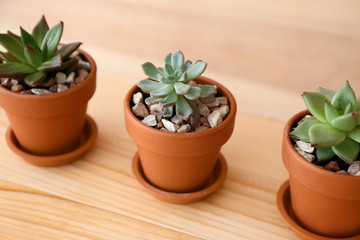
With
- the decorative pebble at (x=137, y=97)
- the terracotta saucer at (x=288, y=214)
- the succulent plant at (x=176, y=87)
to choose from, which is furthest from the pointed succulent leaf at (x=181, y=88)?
the terracotta saucer at (x=288, y=214)

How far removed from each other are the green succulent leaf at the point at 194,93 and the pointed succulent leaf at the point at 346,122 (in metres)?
0.26

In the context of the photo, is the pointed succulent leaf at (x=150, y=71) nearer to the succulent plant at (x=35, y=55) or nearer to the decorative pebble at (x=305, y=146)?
the succulent plant at (x=35, y=55)

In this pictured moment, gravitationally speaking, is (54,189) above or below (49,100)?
below

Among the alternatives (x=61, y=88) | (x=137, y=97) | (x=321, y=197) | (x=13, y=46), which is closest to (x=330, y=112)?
(x=321, y=197)

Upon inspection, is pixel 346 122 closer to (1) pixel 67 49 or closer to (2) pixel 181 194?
(2) pixel 181 194

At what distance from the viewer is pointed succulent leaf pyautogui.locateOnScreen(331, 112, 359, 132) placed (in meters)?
0.86

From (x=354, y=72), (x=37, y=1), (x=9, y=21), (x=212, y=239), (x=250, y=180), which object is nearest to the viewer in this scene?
(x=212, y=239)

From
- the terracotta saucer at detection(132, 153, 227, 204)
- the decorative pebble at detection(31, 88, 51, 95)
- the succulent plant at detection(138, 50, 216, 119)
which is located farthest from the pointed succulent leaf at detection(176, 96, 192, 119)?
the decorative pebble at detection(31, 88, 51, 95)

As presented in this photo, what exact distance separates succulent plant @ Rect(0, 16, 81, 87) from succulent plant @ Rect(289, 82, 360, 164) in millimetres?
517

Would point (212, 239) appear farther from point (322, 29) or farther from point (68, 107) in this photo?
point (322, 29)

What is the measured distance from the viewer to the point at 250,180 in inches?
45.6

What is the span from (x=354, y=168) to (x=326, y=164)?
5cm

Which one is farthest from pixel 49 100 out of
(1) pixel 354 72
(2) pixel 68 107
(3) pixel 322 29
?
(3) pixel 322 29

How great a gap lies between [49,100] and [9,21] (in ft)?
2.73
